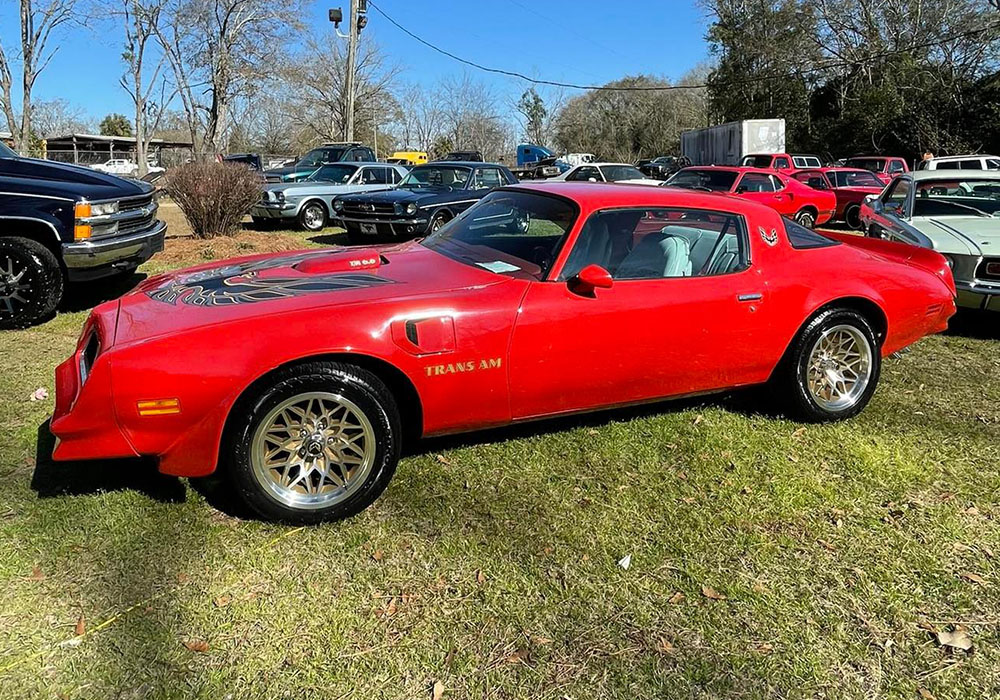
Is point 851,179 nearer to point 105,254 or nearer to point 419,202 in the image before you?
point 419,202

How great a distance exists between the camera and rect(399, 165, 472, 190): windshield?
→ 1280 cm

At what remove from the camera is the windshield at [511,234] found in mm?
3744

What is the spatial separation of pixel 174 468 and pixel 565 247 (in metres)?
2.10

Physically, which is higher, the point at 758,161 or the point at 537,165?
the point at 537,165

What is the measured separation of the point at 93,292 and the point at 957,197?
9466mm

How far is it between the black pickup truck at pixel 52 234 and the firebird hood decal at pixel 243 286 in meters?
3.20

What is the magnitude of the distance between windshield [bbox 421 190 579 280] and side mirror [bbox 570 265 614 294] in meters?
0.18

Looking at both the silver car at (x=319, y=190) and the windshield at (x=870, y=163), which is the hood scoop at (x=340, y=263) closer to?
the silver car at (x=319, y=190)

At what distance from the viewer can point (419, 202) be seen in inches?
455

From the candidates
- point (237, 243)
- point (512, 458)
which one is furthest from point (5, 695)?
point (237, 243)

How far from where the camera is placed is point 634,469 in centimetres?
377

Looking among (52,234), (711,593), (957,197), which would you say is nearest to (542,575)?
(711,593)

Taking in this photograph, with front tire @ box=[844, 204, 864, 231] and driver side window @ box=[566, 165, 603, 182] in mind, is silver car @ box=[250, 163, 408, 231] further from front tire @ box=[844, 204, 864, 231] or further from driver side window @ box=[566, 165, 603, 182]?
front tire @ box=[844, 204, 864, 231]

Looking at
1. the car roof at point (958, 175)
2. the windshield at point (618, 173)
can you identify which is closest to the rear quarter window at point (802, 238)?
the car roof at point (958, 175)
